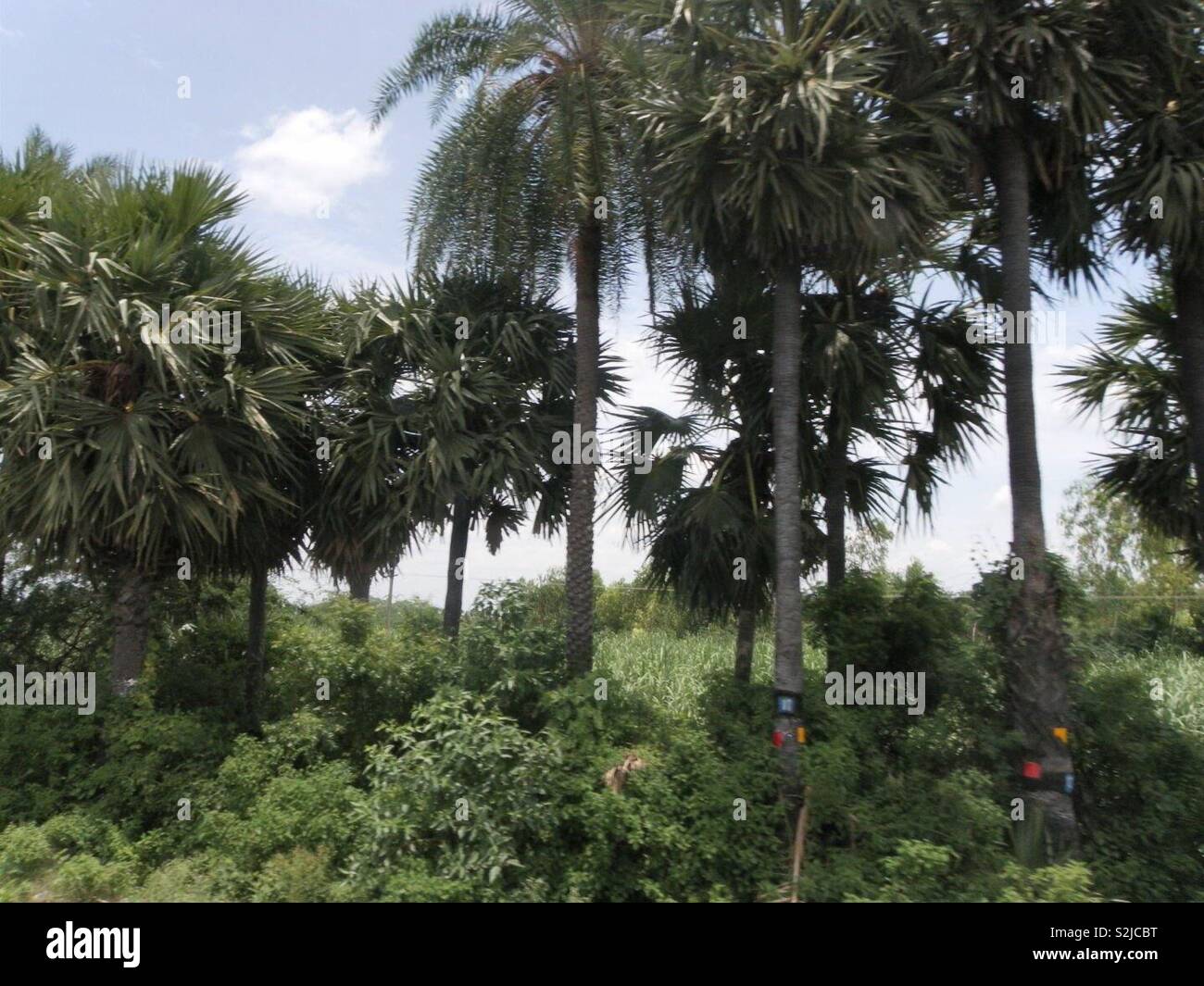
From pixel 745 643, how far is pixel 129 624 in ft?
25.6

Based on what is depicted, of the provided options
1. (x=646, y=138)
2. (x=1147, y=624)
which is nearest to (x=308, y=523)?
(x=646, y=138)

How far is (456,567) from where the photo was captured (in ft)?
A: 43.4

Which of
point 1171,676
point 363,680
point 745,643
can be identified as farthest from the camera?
point 1171,676

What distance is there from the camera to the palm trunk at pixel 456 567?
519 inches

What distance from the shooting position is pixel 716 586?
38.1 feet

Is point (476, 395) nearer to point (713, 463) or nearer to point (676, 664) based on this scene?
point (713, 463)

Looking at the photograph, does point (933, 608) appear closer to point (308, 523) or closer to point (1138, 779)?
point (1138, 779)

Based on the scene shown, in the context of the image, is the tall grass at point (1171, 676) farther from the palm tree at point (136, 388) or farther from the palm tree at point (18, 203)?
the palm tree at point (18, 203)

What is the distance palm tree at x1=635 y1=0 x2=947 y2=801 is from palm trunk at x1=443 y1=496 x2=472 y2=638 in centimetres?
488

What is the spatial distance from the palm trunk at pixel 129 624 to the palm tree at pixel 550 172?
5282 millimetres

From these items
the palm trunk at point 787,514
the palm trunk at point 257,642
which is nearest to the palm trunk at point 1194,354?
the palm trunk at point 787,514

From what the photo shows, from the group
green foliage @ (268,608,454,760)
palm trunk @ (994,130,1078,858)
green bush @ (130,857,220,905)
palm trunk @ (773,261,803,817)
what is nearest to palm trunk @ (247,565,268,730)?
green foliage @ (268,608,454,760)

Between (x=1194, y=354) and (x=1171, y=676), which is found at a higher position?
(x=1194, y=354)

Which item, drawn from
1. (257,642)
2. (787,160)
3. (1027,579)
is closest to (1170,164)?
(787,160)
